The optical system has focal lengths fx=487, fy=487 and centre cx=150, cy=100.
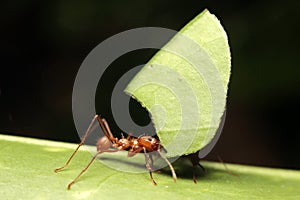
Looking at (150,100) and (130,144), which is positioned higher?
(150,100)

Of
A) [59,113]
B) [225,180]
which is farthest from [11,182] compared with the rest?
[59,113]

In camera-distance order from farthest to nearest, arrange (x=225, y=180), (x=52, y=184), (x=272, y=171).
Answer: (x=272, y=171) → (x=225, y=180) → (x=52, y=184)

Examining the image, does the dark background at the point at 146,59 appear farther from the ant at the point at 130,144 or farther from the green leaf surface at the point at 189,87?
the green leaf surface at the point at 189,87

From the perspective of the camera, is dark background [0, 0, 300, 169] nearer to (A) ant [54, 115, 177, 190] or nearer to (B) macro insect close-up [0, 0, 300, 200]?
(B) macro insect close-up [0, 0, 300, 200]

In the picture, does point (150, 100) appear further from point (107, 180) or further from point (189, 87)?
point (107, 180)

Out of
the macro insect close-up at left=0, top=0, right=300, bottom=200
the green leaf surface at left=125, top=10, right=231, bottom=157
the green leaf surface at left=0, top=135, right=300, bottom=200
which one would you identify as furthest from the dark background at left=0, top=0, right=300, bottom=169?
the green leaf surface at left=125, top=10, right=231, bottom=157

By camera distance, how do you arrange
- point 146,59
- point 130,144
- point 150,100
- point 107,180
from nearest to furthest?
point 107,180 < point 150,100 < point 130,144 < point 146,59

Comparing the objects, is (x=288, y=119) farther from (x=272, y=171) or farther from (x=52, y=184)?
(x=52, y=184)

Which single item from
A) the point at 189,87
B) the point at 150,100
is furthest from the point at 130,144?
the point at 189,87
